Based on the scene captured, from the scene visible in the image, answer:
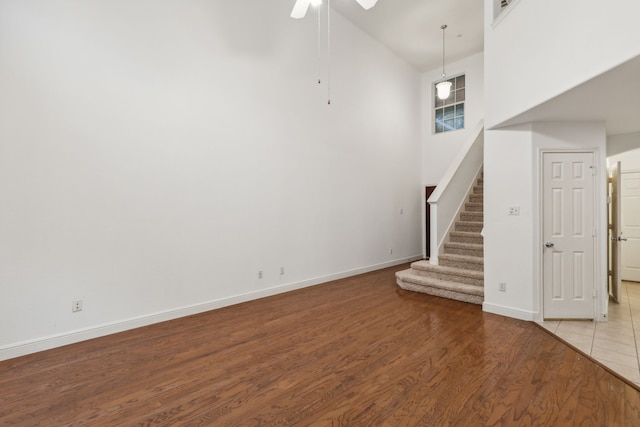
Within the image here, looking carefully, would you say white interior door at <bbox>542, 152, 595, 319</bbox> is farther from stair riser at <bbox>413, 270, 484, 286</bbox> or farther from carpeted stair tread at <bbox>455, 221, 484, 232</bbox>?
carpeted stair tread at <bbox>455, 221, 484, 232</bbox>

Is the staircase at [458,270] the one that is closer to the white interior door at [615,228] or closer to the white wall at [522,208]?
the white wall at [522,208]

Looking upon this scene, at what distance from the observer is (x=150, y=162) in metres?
3.50

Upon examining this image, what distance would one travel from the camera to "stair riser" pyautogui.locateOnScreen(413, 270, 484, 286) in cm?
442

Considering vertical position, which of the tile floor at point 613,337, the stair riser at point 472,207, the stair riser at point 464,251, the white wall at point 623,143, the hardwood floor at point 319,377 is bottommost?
the tile floor at point 613,337

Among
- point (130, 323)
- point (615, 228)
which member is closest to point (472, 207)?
point (615, 228)

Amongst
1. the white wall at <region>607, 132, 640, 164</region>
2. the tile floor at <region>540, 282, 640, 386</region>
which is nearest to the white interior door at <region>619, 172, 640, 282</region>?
the tile floor at <region>540, 282, 640, 386</region>

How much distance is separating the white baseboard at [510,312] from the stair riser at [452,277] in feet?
1.76

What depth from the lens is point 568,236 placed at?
359 cm

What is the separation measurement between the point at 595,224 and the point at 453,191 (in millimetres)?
2350

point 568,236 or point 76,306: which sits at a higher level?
point 568,236

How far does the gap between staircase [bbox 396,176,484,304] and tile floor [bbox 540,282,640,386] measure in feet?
3.27

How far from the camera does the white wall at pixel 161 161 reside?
2820 mm

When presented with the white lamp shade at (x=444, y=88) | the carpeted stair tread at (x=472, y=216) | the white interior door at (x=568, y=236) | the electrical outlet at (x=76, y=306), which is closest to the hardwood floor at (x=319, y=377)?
the electrical outlet at (x=76, y=306)

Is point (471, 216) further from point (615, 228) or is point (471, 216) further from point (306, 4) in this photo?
point (306, 4)
